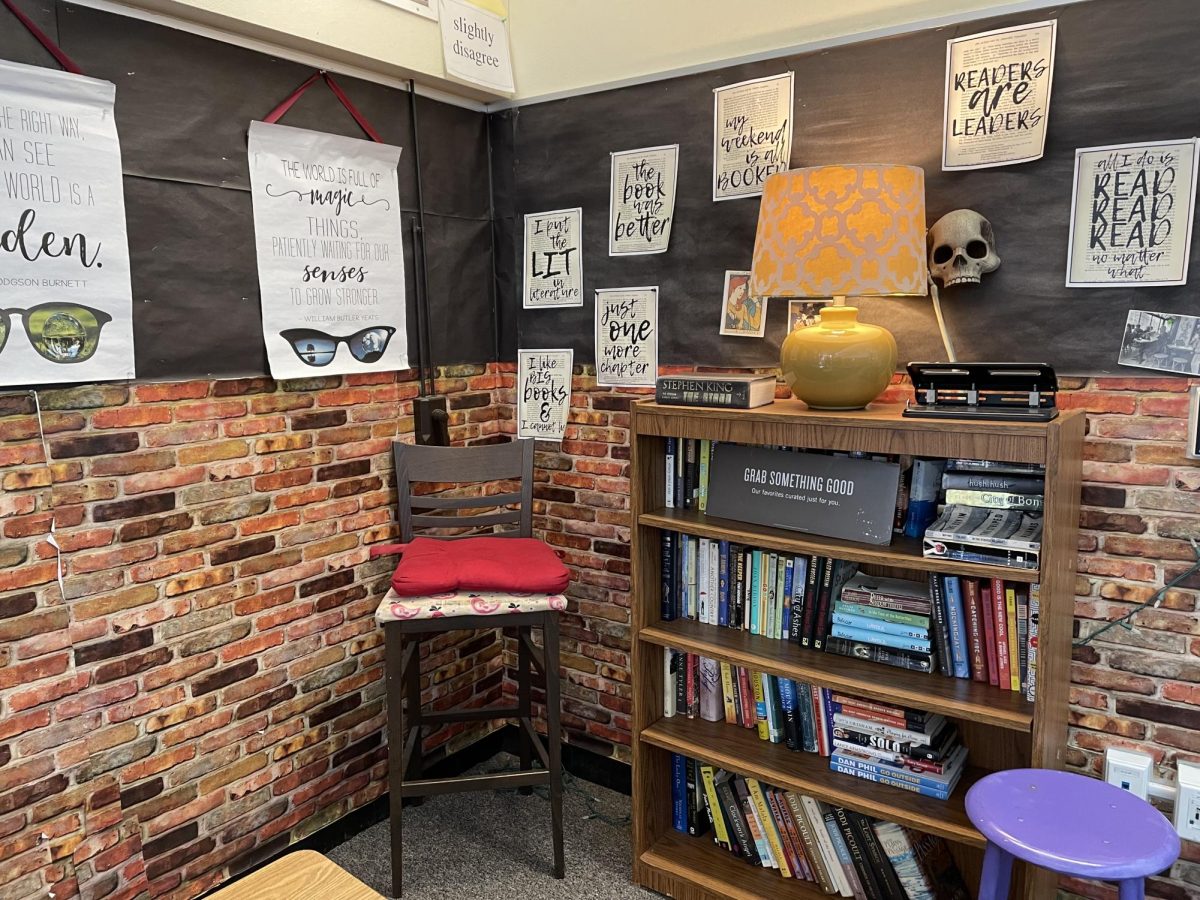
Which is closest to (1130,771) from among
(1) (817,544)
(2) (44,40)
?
(1) (817,544)

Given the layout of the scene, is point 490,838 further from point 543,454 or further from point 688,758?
point 543,454

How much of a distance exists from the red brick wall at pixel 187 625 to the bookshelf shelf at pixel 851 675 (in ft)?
3.28

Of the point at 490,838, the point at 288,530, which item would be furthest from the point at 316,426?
the point at 490,838

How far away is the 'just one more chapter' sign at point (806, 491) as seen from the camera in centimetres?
192

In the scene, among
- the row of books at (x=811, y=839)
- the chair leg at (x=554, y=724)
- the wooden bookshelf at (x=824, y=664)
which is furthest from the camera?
the chair leg at (x=554, y=724)

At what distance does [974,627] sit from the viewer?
1880 millimetres

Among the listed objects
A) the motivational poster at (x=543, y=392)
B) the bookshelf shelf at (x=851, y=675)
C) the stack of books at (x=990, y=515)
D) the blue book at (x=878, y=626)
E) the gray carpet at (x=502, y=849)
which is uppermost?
the motivational poster at (x=543, y=392)

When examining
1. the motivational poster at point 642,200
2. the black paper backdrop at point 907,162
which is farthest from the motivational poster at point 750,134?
the motivational poster at point 642,200

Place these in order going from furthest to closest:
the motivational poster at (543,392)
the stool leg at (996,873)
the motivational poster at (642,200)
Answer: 1. the motivational poster at (543,392)
2. the motivational poster at (642,200)
3. the stool leg at (996,873)

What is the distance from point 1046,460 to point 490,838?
1.92 meters

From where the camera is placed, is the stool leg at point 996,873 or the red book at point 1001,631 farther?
the red book at point 1001,631

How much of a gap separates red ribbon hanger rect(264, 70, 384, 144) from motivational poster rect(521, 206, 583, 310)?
564 mm

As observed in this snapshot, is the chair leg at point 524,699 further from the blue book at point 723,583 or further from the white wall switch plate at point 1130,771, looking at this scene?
the white wall switch plate at point 1130,771

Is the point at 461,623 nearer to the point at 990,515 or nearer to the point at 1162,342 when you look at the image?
the point at 990,515
